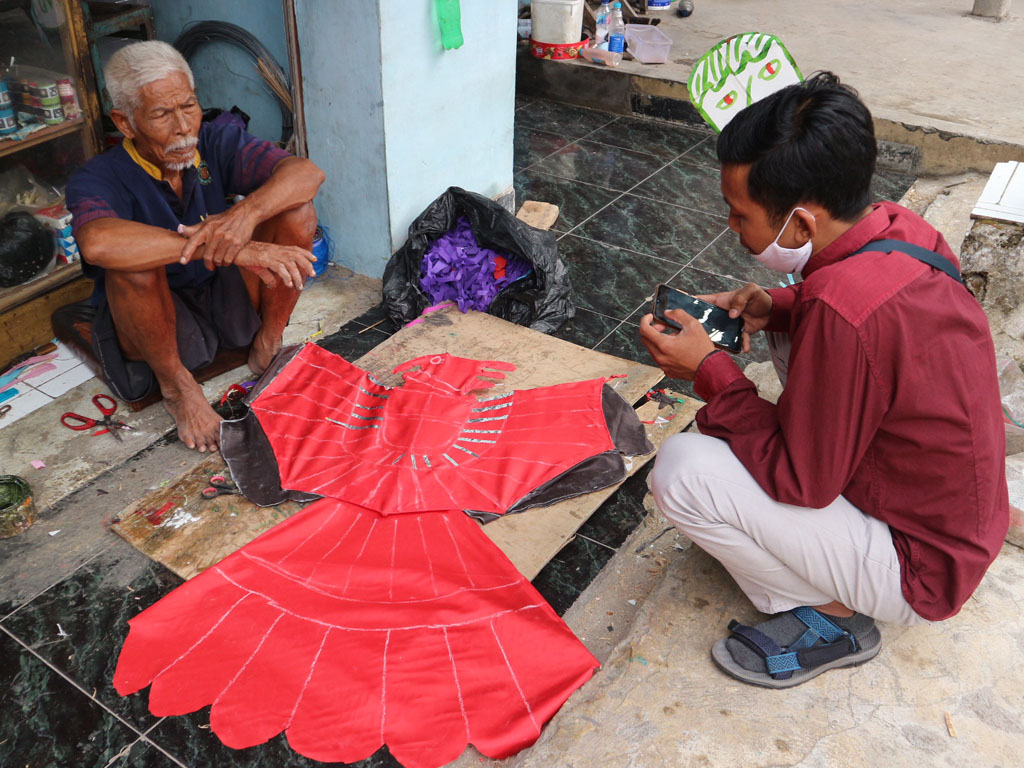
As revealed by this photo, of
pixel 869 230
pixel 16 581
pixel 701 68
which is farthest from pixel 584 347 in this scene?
pixel 16 581

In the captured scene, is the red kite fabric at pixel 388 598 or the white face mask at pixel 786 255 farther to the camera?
the red kite fabric at pixel 388 598

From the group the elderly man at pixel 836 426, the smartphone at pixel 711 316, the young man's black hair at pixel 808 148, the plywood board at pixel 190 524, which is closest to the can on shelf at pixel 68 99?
the plywood board at pixel 190 524

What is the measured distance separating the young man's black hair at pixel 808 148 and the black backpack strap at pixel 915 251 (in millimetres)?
93

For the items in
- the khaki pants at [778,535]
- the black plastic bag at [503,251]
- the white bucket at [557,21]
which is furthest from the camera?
the white bucket at [557,21]

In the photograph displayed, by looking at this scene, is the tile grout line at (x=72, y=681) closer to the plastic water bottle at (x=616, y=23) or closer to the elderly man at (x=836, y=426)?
the elderly man at (x=836, y=426)

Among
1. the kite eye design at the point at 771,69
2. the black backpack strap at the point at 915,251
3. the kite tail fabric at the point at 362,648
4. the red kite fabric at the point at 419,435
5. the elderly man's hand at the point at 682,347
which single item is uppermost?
the kite eye design at the point at 771,69

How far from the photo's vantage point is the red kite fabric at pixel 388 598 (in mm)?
1724

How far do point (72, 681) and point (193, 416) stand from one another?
2.99ft

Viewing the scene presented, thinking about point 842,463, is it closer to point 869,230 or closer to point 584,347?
point 869,230

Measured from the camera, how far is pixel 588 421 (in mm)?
2590

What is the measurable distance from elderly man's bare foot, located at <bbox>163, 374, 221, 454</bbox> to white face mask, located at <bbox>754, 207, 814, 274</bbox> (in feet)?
5.64

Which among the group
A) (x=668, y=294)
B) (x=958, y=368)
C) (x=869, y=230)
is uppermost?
(x=869, y=230)

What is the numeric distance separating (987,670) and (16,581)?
7.42 feet

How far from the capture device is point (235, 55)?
11.3 ft
